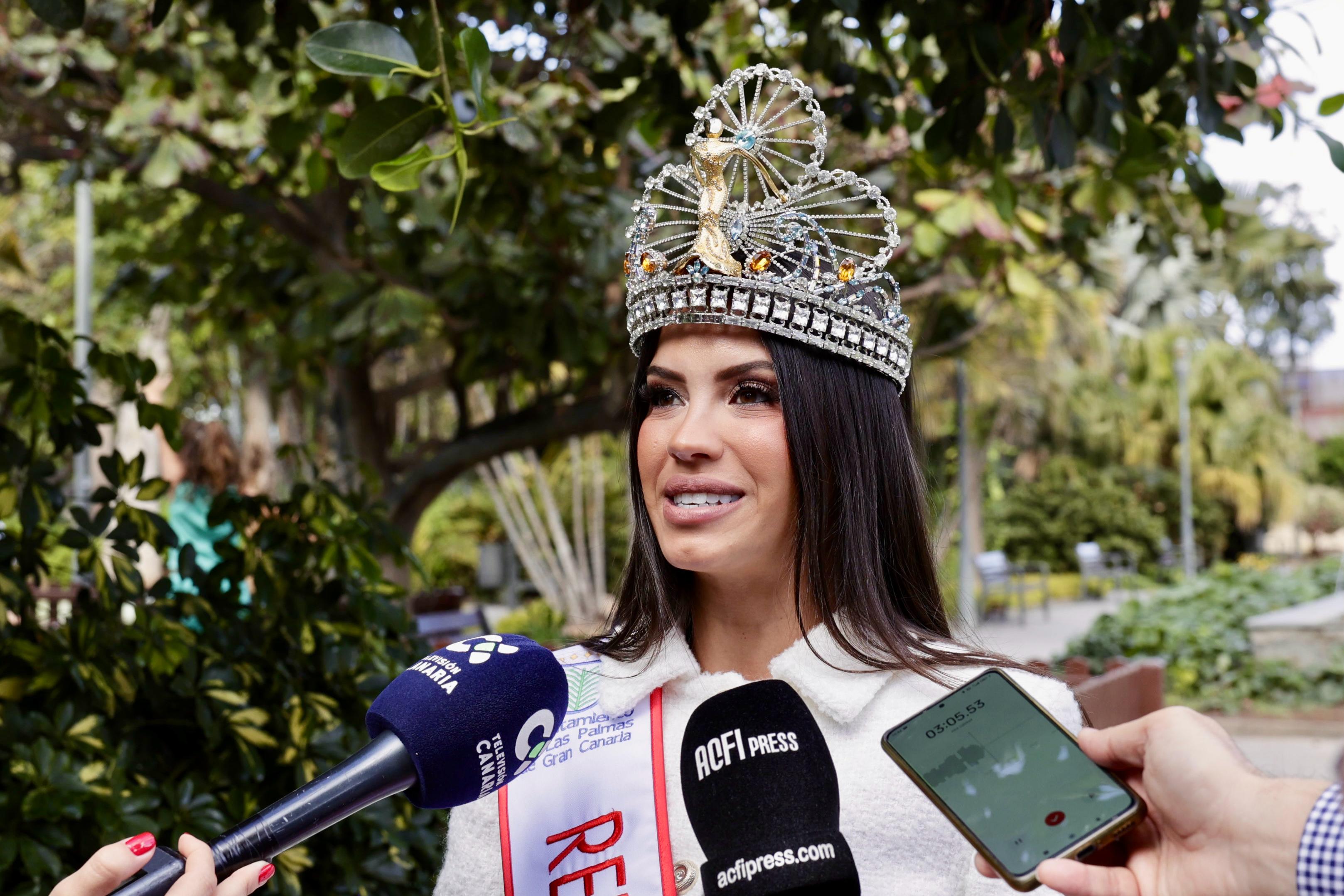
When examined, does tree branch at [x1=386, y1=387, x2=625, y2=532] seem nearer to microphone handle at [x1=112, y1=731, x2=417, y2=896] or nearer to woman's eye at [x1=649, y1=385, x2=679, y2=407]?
woman's eye at [x1=649, y1=385, x2=679, y2=407]

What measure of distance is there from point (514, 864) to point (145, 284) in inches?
166

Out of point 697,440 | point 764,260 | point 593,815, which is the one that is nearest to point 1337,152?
point 764,260

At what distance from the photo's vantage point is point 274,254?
4.86 m

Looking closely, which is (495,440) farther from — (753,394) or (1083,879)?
(1083,879)

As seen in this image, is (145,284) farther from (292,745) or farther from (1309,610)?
(1309,610)

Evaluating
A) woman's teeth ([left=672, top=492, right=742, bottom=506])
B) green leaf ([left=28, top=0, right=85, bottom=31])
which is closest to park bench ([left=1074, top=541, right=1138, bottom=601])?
woman's teeth ([left=672, top=492, right=742, bottom=506])

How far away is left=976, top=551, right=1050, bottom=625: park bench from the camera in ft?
57.0

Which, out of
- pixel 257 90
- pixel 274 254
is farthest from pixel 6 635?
pixel 274 254

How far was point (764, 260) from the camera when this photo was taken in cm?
187

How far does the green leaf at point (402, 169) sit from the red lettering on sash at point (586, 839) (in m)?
0.88

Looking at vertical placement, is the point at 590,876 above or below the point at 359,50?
below

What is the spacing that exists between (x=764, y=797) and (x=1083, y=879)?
60cm

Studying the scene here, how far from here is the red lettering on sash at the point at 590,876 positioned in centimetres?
166

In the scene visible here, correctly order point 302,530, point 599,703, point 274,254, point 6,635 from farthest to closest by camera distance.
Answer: point 274,254 → point 302,530 → point 6,635 → point 599,703
